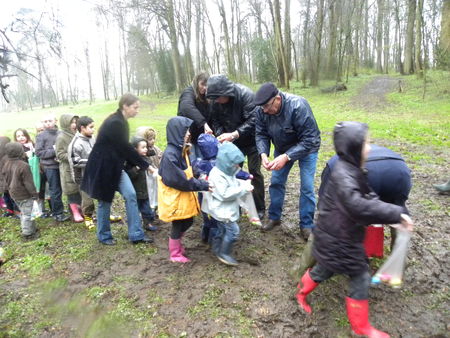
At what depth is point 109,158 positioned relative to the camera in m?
3.77

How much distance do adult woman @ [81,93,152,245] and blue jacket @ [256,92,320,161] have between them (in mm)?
1615

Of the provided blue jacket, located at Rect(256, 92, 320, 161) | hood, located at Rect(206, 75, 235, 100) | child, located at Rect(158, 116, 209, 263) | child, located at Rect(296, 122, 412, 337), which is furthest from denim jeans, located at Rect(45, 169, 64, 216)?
child, located at Rect(296, 122, 412, 337)

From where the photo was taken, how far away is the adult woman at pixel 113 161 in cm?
369

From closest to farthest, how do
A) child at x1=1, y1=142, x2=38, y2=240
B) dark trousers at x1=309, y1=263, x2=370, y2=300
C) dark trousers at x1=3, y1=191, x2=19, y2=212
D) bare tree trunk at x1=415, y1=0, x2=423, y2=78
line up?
1. dark trousers at x1=309, y1=263, x2=370, y2=300
2. child at x1=1, y1=142, x2=38, y2=240
3. dark trousers at x1=3, y1=191, x2=19, y2=212
4. bare tree trunk at x1=415, y1=0, x2=423, y2=78

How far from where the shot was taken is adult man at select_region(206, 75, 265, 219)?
392 centimetres

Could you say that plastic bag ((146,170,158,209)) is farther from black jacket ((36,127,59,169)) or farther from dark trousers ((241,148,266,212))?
black jacket ((36,127,59,169))

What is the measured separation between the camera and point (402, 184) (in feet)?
8.75

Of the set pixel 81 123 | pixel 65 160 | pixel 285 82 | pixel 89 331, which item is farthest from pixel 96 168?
pixel 285 82

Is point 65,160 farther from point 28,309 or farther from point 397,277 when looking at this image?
point 397,277

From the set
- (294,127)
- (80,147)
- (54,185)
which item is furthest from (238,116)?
(54,185)

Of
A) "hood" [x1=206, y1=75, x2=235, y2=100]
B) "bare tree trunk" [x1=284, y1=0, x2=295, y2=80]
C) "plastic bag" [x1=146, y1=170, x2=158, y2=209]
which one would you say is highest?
"bare tree trunk" [x1=284, y1=0, x2=295, y2=80]

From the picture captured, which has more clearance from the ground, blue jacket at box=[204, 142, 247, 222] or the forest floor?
blue jacket at box=[204, 142, 247, 222]

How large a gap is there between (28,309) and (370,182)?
3.34 meters

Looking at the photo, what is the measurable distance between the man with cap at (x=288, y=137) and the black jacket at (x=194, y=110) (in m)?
0.72
